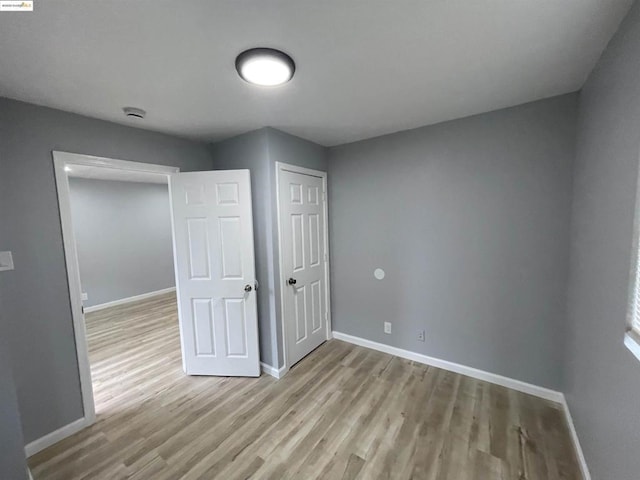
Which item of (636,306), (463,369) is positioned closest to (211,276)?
(463,369)

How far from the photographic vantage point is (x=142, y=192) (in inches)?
205

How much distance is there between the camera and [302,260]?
9.14 ft

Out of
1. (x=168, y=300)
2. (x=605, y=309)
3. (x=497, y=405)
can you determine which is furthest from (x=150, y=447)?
(x=168, y=300)

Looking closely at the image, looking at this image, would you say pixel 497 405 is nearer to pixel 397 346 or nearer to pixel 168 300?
pixel 397 346

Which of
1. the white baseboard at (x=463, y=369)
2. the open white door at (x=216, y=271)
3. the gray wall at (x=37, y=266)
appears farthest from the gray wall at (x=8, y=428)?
the white baseboard at (x=463, y=369)

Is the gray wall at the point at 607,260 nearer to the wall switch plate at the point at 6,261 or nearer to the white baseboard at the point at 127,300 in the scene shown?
the wall switch plate at the point at 6,261

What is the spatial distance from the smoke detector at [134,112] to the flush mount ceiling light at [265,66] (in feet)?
3.25

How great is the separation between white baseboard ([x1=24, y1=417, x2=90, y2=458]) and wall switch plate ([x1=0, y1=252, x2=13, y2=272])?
1.18 meters

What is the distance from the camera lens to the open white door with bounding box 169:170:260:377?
2396 millimetres

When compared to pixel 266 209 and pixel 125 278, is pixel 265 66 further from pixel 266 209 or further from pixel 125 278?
pixel 125 278

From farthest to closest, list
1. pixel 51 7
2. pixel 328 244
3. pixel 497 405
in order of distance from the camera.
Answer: pixel 328 244, pixel 497 405, pixel 51 7

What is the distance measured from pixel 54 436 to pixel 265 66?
111 inches

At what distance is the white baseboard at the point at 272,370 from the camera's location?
2.47 metres

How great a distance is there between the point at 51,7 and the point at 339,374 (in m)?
2.93
